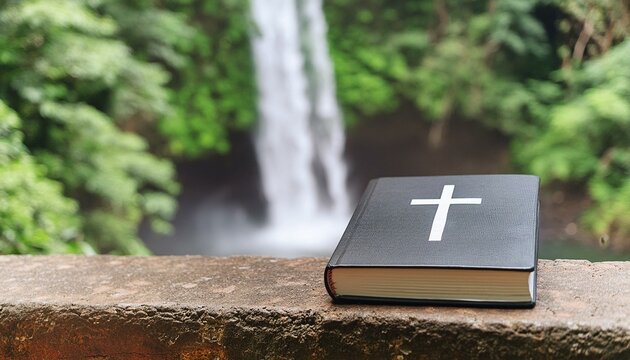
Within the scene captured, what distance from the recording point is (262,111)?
21.8 feet

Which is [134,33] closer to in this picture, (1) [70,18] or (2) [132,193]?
(2) [132,193]

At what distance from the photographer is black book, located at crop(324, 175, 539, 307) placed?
0.58 meters

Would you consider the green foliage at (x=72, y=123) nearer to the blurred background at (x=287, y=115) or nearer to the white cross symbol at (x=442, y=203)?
the blurred background at (x=287, y=115)

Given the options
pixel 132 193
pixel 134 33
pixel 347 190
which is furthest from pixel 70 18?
pixel 347 190

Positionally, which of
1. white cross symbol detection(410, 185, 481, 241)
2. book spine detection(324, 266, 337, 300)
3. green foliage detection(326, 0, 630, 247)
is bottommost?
green foliage detection(326, 0, 630, 247)

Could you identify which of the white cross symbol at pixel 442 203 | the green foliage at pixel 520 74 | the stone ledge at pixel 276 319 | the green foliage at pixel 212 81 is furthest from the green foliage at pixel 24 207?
the green foliage at pixel 212 81

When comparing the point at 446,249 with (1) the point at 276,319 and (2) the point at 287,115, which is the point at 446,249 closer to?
(1) the point at 276,319

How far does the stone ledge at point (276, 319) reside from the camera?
559 mm

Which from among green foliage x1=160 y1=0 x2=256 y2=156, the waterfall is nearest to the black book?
the waterfall

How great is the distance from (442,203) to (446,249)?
12 centimetres

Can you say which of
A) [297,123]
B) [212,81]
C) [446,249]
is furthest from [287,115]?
[446,249]

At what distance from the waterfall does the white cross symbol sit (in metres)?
5.33

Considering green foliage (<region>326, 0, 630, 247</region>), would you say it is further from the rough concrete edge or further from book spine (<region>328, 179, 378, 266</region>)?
the rough concrete edge

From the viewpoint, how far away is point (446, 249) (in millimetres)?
A: 613
